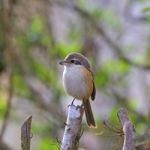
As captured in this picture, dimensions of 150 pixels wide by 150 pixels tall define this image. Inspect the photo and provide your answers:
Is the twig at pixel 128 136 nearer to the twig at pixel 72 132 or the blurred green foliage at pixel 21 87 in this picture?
the twig at pixel 72 132

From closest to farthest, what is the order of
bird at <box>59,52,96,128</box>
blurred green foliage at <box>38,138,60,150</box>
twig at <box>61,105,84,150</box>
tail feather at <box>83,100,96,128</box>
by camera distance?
twig at <box>61,105,84,150</box>, bird at <box>59,52,96,128</box>, tail feather at <box>83,100,96,128</box>, blurred green foliage at <box>38,138,60,150</box>

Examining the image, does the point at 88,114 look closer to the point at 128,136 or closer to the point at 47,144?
the point at 128,136

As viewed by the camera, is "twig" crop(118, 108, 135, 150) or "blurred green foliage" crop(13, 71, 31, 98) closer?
"twig" crop(118, 108, 135, 150)

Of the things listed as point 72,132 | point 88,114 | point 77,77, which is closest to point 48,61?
point 88,114

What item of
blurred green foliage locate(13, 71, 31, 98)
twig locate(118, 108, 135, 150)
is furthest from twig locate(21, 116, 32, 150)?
blurred green foliage locate(13, 71, 31, 98)

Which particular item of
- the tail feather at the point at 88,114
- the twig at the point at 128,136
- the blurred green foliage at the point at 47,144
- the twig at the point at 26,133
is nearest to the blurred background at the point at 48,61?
the blurred green foliage at the point at 47,144

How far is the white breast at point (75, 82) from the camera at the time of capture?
7.33 feet

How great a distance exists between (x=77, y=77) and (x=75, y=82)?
20mm

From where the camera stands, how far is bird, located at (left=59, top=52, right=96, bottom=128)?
222 centimetres

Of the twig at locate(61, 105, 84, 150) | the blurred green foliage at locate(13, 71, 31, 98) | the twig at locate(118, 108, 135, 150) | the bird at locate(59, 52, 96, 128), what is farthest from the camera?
the blurred green foliage at locate(13, 71, 31, 98)

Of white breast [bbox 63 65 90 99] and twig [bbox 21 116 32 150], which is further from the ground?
white breast [bbox 63 65 90 99]

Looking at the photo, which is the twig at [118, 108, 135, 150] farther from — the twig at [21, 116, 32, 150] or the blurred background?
the blurred background

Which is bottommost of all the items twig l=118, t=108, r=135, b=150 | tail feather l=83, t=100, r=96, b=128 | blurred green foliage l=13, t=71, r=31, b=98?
blurred green foliage l=13, t=71, r=31, b=98

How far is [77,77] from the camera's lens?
226 centimetres
